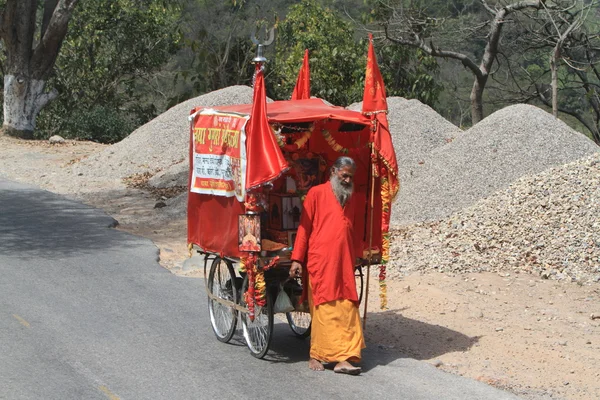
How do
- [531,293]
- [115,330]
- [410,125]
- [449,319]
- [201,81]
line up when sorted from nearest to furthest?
[115,330] → [449,319] → [531,293] → [410,125] → [201,81]

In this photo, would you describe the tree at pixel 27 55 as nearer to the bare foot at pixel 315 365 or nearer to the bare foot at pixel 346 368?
the bare foot at pixel 315 365

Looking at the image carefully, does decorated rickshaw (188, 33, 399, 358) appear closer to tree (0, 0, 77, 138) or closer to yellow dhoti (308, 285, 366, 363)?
yellow dhoti (308, 285, 366, 363)

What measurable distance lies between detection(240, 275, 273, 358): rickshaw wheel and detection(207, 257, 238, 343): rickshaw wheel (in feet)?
0.67

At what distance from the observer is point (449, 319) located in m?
9.50

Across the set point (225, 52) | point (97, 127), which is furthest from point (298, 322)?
point (225, 52)

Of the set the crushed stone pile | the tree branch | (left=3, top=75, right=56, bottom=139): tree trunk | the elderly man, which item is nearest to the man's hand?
the elderly man

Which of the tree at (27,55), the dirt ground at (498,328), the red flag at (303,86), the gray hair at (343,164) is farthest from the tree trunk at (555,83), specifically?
the tree at (27,55)

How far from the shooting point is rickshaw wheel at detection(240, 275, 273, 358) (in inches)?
306

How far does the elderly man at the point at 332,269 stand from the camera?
7414 mm

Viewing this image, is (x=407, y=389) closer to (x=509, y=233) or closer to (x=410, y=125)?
(x=509, y=233)

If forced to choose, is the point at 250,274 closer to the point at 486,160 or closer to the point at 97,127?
the point at 486,160

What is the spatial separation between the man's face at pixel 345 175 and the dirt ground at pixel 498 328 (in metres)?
1.80

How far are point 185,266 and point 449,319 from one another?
13.5 feet

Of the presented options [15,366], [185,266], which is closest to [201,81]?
[185,266]
